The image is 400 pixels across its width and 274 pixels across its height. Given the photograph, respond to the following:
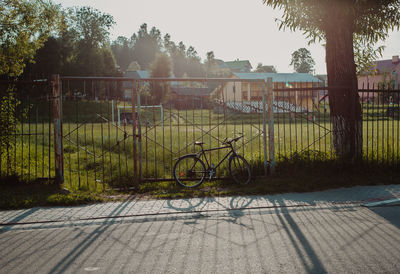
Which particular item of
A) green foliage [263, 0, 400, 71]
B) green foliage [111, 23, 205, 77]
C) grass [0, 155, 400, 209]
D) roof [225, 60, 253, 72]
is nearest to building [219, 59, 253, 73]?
roof [225, 60, 253, 72]

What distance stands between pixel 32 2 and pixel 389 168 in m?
13.5

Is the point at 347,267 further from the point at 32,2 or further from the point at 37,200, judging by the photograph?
the point at 32,2

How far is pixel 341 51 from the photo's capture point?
948cm

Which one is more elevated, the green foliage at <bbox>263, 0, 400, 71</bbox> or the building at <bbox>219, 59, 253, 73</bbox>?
the building at <bbox>219, 59, 253, 73</bbox>

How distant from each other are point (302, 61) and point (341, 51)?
111m

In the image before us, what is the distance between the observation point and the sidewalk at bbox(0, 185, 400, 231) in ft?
19.6

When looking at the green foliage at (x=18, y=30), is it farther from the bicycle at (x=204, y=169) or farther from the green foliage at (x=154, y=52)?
the green foliage at (x=154, y=52)

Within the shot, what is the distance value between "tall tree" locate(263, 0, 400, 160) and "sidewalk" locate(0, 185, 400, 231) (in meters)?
2.03

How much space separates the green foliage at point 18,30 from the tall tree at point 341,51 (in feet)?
24.9

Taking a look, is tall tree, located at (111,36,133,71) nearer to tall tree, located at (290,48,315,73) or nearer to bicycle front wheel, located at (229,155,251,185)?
tall tree, located at (290,48,315,73)

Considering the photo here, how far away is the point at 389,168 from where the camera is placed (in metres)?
9.39

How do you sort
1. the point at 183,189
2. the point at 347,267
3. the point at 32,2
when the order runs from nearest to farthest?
the point at 347,267 → the point at 183,189 → the point at 32,2

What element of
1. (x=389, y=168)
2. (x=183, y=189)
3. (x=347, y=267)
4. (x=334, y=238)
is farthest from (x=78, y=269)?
(x=389, y=168)

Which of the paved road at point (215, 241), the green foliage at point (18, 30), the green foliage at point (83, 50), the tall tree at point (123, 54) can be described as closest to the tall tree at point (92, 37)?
the green foliage at point (83, 50)
